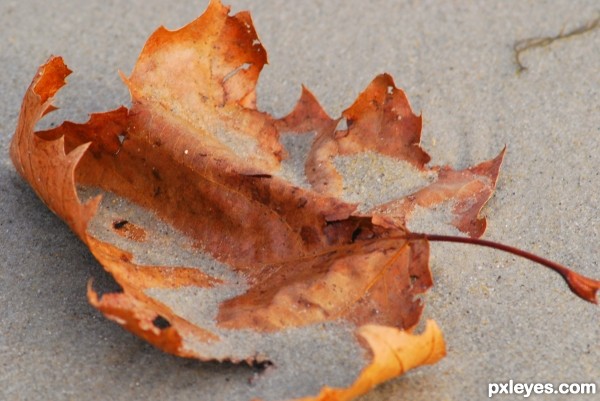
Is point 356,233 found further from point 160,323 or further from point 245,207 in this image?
point 160,323

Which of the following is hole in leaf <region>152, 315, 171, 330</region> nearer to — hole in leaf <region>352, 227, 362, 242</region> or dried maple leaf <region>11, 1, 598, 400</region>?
dried maple leaf <region>11, 1, 598, 400</region>

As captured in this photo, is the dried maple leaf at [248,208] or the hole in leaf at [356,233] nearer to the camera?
the dried maple leaf at [248,208]

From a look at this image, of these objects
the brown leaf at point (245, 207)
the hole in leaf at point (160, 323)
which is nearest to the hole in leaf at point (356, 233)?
the brown leaf at point (245, 207)

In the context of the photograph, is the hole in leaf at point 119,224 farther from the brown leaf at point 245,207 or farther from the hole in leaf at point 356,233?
the hole in leaf at point 356,233

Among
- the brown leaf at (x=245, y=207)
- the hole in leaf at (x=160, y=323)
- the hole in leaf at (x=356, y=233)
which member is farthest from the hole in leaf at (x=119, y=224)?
the hole in leaf at (x=356, y=233)

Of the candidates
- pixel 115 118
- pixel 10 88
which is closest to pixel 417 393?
pixel 115 118

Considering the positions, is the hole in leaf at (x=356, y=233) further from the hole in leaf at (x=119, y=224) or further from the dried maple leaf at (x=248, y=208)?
the hole in leaf at (x=119, y=224)

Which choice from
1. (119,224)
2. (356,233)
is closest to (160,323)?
(119,224)

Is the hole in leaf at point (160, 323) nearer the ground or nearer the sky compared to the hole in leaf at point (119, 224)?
nearer the ground
